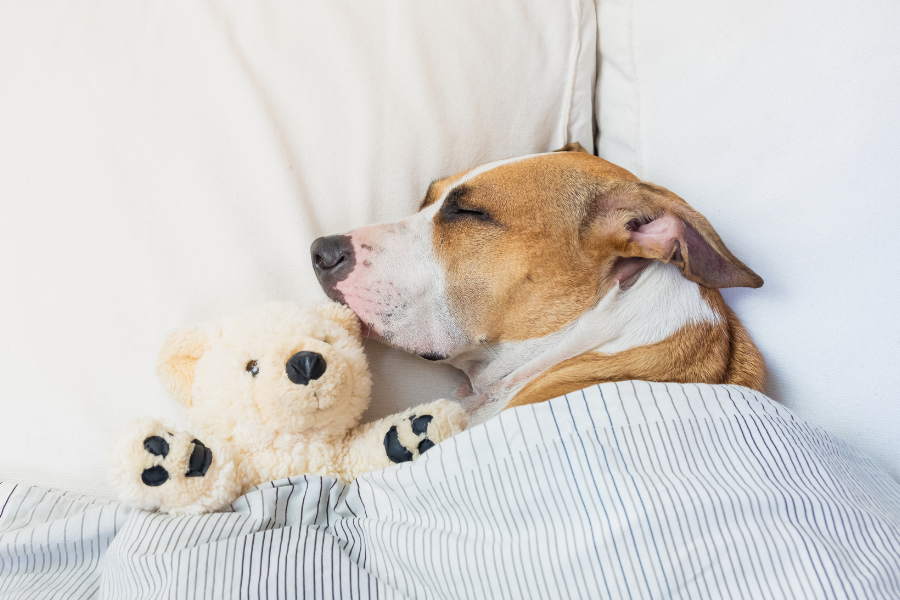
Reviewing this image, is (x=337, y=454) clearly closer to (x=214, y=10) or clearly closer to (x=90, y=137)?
(x=90, y=137)

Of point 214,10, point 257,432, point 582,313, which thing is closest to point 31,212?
point 214,10

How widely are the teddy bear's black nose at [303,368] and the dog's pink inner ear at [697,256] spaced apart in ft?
2.46

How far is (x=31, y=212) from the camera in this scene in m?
1.27

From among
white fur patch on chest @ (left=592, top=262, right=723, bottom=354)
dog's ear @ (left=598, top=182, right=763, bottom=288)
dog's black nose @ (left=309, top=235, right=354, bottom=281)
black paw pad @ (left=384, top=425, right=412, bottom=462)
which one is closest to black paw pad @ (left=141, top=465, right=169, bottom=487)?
black paw pad @ (left=384, top=425, right=412, bottom=462)

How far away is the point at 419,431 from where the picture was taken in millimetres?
1144

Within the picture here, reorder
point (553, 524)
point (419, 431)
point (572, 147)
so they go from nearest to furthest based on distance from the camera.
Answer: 1. point (553, 524)
2. point (419, 431)
3. point (572, 147)

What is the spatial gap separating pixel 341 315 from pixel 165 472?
1.43 feet

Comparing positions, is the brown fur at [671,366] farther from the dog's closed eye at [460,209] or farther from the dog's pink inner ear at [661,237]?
the dog's closed eye at [460,209]

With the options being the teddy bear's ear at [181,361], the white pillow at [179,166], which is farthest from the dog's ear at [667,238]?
the teddy bear's ear at [181,361]

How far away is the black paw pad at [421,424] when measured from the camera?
114 centimetres

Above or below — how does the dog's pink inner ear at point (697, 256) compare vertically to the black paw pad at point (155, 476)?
above

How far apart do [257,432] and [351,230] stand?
0.52 meters

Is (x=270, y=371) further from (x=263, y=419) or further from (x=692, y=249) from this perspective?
(x=692, y=249)

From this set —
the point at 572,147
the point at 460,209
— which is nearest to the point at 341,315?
the point at 460,209
